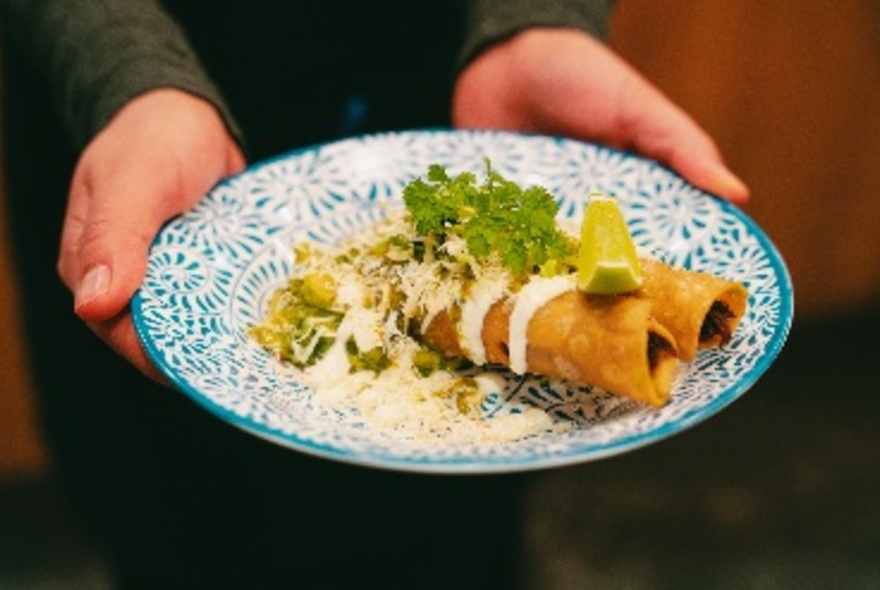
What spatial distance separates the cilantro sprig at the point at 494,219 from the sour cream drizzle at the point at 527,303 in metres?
0.03

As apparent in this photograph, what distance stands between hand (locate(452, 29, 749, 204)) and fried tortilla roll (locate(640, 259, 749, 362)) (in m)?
0.39

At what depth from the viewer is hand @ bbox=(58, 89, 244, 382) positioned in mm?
1521

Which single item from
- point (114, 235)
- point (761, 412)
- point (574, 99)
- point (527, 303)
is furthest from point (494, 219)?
point (761, 412)

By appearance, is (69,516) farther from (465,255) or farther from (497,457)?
(497,457)

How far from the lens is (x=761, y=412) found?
3.38m

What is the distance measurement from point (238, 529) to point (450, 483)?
1.72 ft

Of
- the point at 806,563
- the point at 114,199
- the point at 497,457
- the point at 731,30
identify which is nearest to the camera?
the point at 497,457

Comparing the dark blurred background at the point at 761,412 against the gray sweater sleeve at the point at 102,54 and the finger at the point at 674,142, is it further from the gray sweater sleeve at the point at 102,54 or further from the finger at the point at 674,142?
the finger at the point at 674,142

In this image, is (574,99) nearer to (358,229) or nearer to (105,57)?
(358,229)

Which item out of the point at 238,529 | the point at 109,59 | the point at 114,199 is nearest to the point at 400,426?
the point at 114,199

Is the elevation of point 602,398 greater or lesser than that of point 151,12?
lesser

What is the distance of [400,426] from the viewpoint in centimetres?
144

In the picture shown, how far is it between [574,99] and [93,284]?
43.5 inches

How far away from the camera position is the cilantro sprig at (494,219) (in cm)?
152
